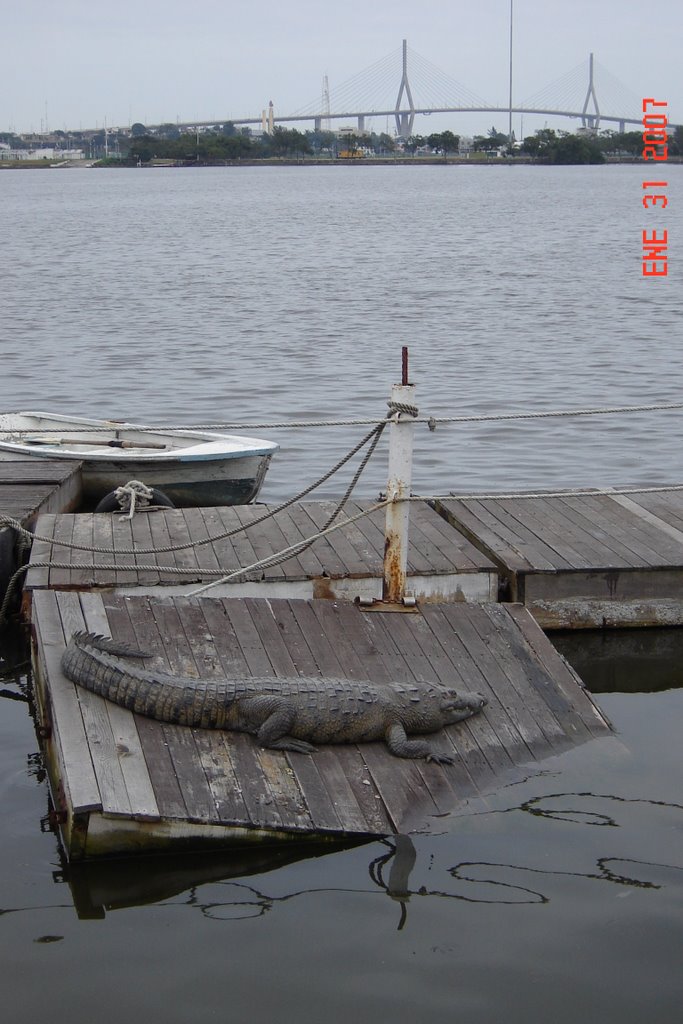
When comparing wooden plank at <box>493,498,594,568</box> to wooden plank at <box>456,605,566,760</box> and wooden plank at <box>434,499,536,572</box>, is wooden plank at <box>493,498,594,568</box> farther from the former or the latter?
wooden plank at <box>456,605,566,760</box>

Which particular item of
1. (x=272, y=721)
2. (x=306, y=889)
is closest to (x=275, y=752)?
(x=272, y=721)

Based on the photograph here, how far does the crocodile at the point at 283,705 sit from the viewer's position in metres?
6.62

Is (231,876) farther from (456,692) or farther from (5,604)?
(5,604)

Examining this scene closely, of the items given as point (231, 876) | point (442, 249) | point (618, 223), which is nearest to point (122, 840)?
point (231, 876)

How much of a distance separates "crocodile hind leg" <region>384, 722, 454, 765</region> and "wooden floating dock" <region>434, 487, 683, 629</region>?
265 cm

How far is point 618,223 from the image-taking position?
7550 cm

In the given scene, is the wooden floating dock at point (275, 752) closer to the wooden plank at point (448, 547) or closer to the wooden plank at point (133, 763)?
the wooden plank at point (133, 763)

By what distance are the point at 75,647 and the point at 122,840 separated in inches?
54.9

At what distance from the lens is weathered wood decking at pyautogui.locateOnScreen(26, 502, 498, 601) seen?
8.77m

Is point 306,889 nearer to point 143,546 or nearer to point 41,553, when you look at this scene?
point 143,546

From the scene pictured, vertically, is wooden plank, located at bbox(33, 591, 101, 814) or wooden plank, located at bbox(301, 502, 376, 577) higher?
wooden plank, located at bbox(301, 502, 376, 577)

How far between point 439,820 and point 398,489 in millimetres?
2281

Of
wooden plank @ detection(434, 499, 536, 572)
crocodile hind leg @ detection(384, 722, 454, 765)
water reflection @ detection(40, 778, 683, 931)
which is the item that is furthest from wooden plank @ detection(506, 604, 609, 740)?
wooden plank @ detection(434, 499, 536, 572)

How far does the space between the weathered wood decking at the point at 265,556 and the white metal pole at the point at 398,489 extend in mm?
251
